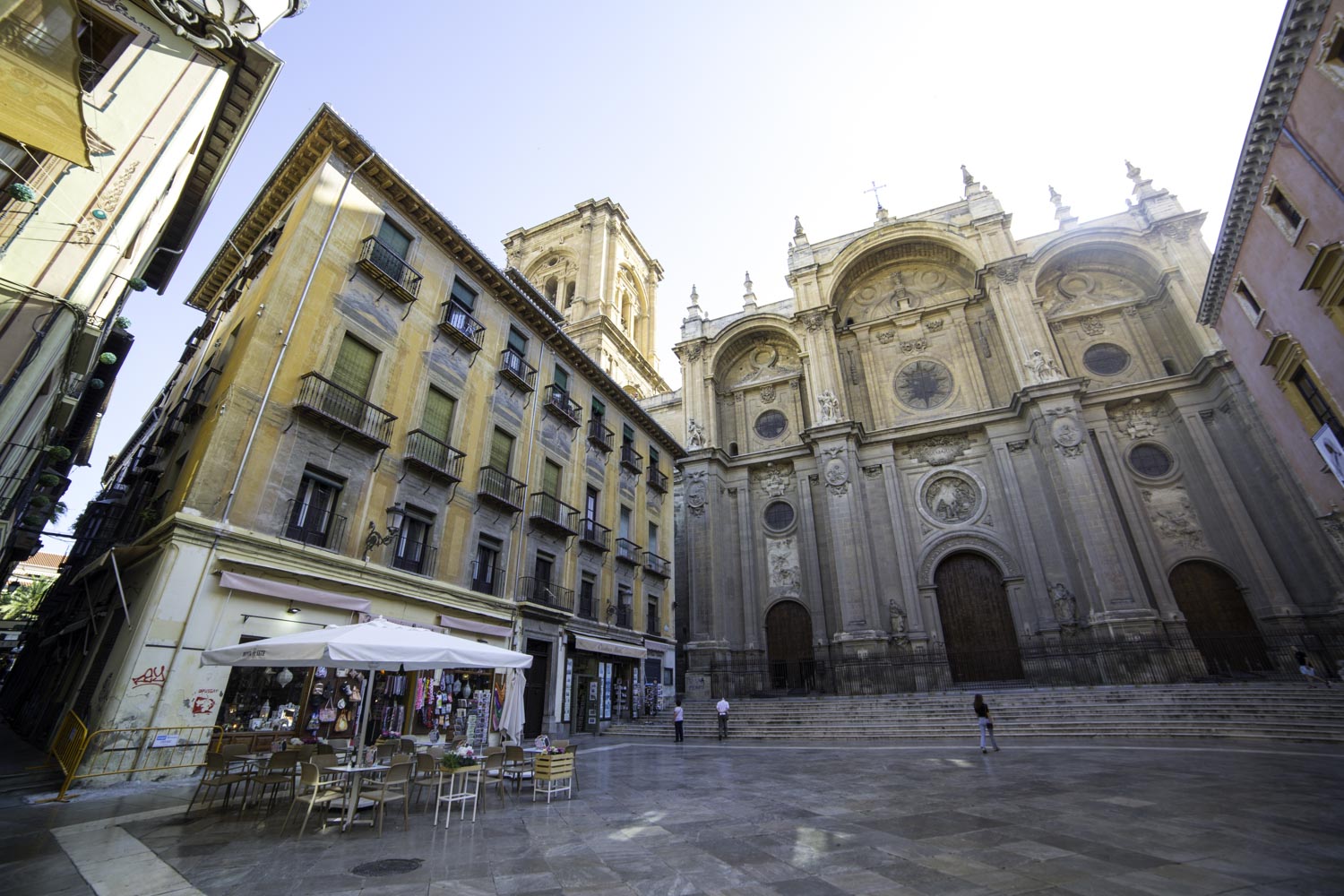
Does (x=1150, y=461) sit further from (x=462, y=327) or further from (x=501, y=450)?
(x=462, y=327)

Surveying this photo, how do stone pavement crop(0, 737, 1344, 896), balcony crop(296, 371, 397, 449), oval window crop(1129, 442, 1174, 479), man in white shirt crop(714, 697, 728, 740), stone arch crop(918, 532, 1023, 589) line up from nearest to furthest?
stone pavement crop(0, 737, 1344, 896) → balcony crop(296, 371, 397, 449) → man in white shirt crop(714, 697, 728, 740) → oval window crop(1129, 442, 1174, 479) → stone arch crop(918, 532, 1023, 589)

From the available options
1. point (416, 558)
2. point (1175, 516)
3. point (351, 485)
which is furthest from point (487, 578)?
point (1175, 516)

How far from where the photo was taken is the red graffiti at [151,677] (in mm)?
8328

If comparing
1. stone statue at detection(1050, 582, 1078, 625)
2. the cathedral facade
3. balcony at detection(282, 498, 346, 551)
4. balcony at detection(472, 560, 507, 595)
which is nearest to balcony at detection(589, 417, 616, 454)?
balcony at detection(472, 560, 507, 595)

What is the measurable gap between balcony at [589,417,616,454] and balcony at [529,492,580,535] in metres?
2.93

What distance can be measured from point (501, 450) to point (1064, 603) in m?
20.1

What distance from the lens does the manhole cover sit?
181 inches

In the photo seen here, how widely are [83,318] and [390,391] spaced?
5408 millimetres

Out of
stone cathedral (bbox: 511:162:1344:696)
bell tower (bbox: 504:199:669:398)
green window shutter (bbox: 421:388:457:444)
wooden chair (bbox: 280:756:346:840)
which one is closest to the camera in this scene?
wooden chair (bbox: 280:756:346:840)

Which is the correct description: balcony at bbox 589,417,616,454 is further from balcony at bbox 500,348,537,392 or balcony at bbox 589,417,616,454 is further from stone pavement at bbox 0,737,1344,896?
stone pavement at bbox 0,737,1344,896

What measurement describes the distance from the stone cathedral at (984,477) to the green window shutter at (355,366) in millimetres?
16567

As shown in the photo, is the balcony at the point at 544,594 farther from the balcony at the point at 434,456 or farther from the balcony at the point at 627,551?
the balcony at the point at 434,456

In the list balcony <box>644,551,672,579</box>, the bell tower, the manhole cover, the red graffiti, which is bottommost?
the manhole cover

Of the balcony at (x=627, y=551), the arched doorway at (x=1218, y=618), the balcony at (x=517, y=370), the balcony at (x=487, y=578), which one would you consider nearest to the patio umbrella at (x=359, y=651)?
the balcony at (x=487, y=578)
